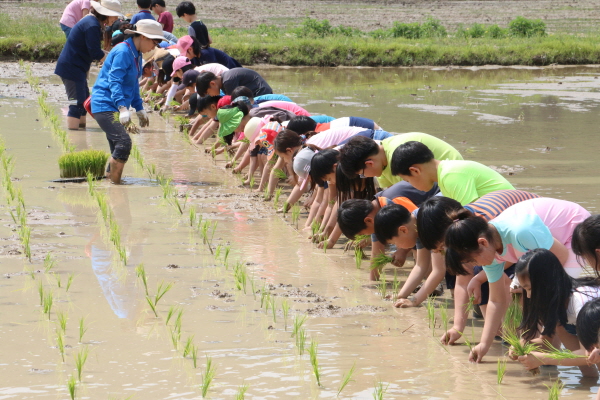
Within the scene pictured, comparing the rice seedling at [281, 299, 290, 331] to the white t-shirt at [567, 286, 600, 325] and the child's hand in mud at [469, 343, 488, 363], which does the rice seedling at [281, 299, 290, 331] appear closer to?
the child's hand in mud at [469, 343, 488, 363]

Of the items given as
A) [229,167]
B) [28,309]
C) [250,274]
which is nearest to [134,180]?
[229,167]

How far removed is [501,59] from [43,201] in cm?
1380

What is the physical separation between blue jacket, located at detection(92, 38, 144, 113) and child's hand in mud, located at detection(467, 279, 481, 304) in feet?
13.0

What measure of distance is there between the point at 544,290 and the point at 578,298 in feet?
0.65

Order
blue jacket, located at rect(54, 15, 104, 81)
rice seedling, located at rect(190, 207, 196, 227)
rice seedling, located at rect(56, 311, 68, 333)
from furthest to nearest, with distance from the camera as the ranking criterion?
blue jacket, located at rect(54, 15, 104, 81)
rice seedling, located at rect(190, 207, 196, 227)
rice seedling, located at rect(56, 311, 68, 333)

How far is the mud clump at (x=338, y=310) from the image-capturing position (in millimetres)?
4000

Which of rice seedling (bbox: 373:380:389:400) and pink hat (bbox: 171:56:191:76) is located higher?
pink hat (bbox: 171:56:191:76)

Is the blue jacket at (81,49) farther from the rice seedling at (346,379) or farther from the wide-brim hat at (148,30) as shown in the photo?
the rice seedling at (346,379)

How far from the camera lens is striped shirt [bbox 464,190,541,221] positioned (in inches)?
147

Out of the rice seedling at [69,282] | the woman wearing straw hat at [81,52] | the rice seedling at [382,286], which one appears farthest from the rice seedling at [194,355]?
the woman wearing straw hat at [81,52]

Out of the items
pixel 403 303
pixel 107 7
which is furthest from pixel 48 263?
pixel 107 7

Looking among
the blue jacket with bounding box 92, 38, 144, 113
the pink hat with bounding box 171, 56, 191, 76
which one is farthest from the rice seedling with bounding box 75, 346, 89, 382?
the pink hat with bounding box 171, 56, 191, 76

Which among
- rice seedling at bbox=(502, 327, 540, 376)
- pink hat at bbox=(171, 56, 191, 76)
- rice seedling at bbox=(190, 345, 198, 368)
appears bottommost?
rice seedling at bbox=(190, 345, 198, 368)

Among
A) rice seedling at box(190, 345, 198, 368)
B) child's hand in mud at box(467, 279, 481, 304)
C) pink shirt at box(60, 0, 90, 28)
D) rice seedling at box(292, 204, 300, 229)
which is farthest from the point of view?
pink shirt at box(60, 0, 90, 28)
